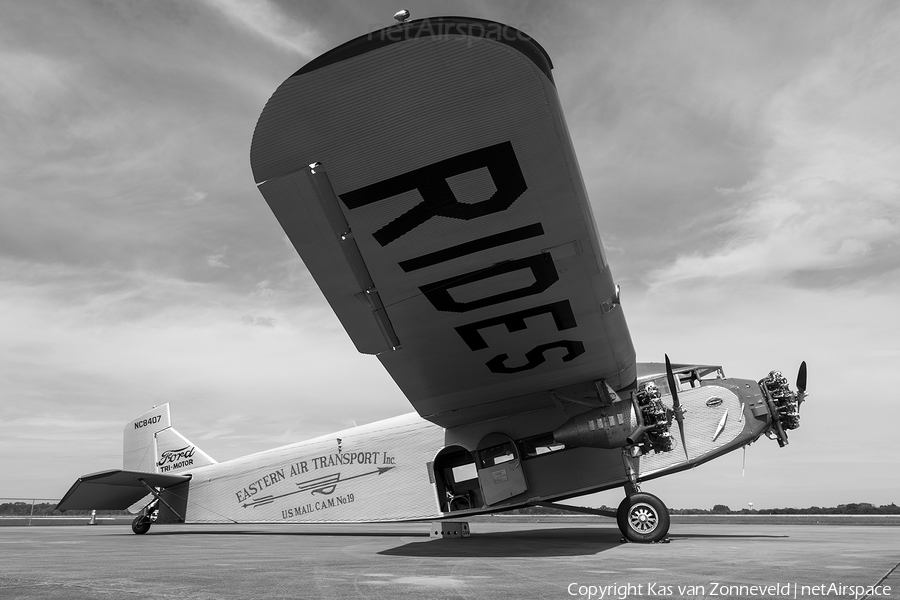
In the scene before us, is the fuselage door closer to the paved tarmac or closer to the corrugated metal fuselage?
the corrugated metal fuselage

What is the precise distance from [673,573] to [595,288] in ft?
11.9

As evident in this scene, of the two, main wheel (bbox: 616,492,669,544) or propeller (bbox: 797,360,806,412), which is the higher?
propeller (bbox: 797,360,806,412)

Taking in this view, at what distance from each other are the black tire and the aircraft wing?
12.4m

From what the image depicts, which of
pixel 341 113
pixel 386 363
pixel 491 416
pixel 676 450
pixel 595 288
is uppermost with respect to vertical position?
pixel 341 113

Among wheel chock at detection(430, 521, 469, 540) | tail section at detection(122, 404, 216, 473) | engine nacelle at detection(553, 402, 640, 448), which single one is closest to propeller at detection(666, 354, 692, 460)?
engine nacelle at detection(553, 402, 640, 448)

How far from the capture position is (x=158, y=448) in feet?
61.5

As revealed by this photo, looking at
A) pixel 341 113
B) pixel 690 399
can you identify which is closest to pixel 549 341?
pixel 690 399

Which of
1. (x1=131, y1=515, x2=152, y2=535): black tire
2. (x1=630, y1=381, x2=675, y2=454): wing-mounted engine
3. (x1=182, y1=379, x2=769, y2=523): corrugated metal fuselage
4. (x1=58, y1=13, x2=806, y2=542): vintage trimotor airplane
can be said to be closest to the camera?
(x1=58, y1=13, x2=806, y2=542): vintage trimotor airplane

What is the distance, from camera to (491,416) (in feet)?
41.7

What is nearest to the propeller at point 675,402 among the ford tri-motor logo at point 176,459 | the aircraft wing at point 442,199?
the aircraft wing at point 442,199

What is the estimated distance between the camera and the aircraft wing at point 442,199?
17.4ft

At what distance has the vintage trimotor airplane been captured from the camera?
552cm

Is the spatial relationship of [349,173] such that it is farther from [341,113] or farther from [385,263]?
[385,263]

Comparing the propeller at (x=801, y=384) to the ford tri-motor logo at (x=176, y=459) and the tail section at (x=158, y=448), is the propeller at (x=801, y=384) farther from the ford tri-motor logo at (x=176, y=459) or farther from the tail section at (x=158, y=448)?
the ford tri-motor logo at (x=176, y=459)
